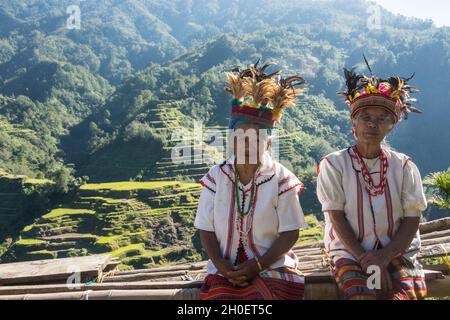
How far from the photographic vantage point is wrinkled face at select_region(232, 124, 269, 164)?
2.35m

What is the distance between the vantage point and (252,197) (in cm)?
235

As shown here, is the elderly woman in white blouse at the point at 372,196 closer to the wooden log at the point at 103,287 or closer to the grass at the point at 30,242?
the wooden log at the point at 103,287

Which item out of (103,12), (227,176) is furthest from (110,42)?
(227,176)

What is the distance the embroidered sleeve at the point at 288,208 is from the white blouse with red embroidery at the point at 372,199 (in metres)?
0.14

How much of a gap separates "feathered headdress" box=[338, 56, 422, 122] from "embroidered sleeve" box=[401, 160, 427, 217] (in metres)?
0.28

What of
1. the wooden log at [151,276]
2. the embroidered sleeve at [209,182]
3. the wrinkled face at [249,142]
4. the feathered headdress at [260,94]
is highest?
the feathered headdress at [260,94]

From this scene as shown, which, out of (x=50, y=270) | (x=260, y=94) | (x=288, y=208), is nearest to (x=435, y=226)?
(x=288, y=208)

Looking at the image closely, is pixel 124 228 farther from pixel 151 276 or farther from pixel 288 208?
pixel 288 208

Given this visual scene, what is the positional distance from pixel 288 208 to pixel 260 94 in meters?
0.56

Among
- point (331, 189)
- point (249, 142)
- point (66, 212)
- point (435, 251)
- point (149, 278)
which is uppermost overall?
point (249, 142)

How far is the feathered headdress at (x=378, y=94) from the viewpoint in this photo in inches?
92.1

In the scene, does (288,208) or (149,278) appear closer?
(288,208)

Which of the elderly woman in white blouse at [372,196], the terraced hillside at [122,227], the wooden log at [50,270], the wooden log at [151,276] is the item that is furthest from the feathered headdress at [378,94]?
the terraced hillside at [122,227]

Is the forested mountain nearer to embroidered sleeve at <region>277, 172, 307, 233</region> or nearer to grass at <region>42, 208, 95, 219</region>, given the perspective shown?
grass at <region>42, 208, 95, 219</region>
